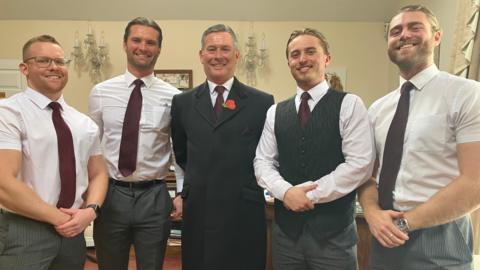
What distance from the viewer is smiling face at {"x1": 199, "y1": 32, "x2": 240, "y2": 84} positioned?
2023mm

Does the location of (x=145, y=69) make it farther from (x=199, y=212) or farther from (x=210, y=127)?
(x=199, y=212)

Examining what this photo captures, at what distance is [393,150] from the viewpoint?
1566 mm

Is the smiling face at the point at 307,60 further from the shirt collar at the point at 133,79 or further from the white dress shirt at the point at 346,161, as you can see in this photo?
the shirt collar at the point at 133,79

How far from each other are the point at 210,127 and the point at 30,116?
2.72ft

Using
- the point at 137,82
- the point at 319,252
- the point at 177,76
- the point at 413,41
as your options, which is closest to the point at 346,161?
the point at 319,252

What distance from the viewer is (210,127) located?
2.01 meters

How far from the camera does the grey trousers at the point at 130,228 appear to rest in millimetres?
2037

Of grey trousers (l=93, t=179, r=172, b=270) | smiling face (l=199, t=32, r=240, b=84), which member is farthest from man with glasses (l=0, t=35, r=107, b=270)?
smiling face (l=199, t=32, r=240, b=84)

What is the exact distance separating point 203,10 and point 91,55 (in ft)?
5.26

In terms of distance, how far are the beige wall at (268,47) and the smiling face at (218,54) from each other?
323cm

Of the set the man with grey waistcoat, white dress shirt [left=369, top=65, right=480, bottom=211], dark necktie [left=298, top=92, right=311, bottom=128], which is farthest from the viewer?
dark necktie [left=298, top=92, right=311, bottom=128]

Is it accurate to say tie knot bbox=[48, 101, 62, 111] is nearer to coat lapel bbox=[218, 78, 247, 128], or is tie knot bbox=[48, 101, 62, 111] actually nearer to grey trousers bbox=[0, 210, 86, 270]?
grey trousers bbox=[0, 210, 86, 270]

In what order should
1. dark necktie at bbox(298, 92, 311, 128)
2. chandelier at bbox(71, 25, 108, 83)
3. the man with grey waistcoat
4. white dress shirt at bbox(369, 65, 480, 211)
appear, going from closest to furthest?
white dress shirt at bbox(369, 65, 480, 211) < the man with grey waistcoat < dark necktie at bbox(298, 92, 311, 128) < chandelier at bbox(71, 25, 108, 83)

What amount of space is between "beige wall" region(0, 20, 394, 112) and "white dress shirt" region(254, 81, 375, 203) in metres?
3.57
